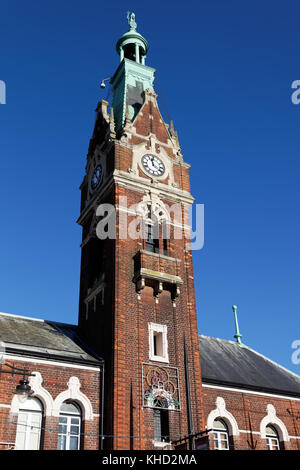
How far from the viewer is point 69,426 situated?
24.2 metres

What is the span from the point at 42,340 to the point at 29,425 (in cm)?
491

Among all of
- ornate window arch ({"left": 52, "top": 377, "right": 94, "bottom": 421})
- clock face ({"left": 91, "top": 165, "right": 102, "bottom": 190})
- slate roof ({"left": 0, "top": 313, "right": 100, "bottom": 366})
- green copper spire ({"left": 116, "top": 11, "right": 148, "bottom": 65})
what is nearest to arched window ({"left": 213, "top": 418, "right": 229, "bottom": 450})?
ornate window arch ({"left": 52, "top": 377, "right": 94, "bottom": 421})

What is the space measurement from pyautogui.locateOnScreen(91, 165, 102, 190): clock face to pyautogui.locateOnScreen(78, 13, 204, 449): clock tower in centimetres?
10

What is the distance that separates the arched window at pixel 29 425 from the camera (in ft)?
74.8

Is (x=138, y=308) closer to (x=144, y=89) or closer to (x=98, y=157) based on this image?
Result: (x=98, y=157)

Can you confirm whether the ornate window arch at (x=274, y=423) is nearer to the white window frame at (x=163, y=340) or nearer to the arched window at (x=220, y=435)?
the arched window at (x=220, y=435)

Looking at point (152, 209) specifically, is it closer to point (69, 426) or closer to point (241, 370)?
point (241, 370)

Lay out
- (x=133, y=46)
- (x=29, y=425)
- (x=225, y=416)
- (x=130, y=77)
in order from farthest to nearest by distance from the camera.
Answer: (x=133, y=46) < (x=130, y=77) < (x=225, y=416) < (x=29, y=425)

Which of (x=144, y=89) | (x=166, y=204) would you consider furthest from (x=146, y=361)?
(x=144, y=89)

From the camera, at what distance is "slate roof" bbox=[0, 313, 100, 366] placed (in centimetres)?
2483

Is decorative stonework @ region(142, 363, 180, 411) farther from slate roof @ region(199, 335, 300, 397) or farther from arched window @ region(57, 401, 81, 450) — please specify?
arched window @ region(57, 401, 81, 450)

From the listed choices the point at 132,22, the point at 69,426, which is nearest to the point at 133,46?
the point at 132,22

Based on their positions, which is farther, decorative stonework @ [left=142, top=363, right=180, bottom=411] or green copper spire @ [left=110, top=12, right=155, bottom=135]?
green copper spire @ [left=110, top=12, right=155, bottom=135]
